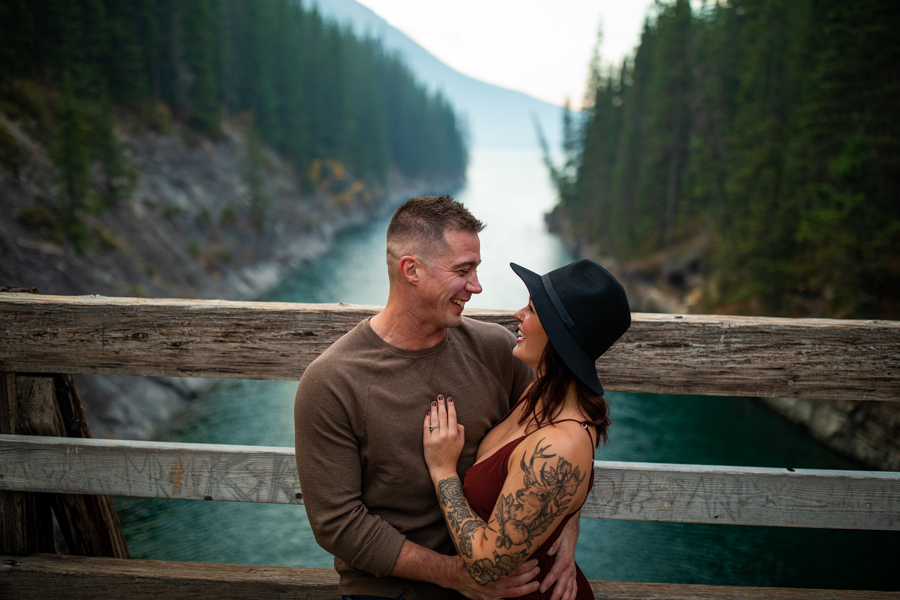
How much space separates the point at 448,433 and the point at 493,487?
0.82ft

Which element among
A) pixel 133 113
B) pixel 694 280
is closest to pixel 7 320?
pixel 694 280

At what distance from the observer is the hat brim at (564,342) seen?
1.94 metres

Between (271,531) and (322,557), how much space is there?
3.93 ft

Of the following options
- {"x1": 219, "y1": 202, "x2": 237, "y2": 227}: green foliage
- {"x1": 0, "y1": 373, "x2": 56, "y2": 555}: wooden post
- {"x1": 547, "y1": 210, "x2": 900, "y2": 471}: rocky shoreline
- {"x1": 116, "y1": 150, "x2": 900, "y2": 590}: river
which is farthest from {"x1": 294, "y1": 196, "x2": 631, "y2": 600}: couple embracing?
{"x1": 219, "y1": 202, "x2": 237, "y2": 227}: green foliage

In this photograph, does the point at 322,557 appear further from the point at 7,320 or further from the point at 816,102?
the point at 816,102

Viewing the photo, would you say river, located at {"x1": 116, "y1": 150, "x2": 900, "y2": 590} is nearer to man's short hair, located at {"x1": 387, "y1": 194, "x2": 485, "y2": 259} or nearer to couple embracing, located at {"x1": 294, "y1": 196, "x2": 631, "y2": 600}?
couple embracing, located at {"x1": 294, "y1": 196, "x2": 631, "y2": 600}

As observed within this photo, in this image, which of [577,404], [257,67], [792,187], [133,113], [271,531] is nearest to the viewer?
[577,404]

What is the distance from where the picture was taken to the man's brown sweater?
6.70 ft

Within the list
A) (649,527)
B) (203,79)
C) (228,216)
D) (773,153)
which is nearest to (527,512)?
(649,527)

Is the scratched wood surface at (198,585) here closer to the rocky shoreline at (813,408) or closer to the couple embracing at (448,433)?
the couple embracing at (448,433)

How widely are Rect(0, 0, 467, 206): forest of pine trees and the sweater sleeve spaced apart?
20.6 meters

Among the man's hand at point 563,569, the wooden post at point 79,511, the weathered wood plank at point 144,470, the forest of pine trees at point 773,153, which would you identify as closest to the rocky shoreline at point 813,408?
the forest of pine trees at point 773,153

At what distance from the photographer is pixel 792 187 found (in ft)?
68.5

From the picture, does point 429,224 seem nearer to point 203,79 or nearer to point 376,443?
point 376,443
